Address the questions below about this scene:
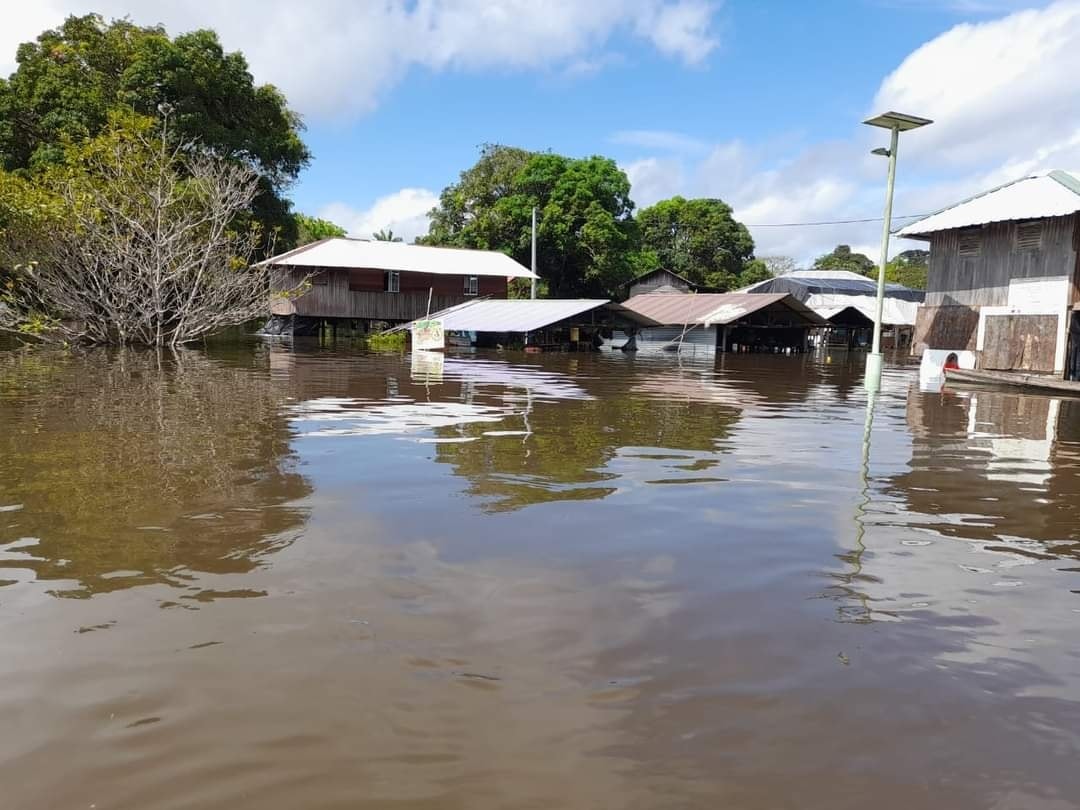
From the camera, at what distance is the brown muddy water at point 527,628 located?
2.67 m

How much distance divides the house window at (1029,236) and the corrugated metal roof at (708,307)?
1353 centimetres

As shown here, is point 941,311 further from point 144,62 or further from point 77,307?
point 144,62

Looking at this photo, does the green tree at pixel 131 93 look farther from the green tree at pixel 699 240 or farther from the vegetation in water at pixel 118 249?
the green tree at pixel 699 240

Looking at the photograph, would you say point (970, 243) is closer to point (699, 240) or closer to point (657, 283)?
point (657, 283)

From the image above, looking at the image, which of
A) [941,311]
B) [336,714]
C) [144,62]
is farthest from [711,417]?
[144,62]

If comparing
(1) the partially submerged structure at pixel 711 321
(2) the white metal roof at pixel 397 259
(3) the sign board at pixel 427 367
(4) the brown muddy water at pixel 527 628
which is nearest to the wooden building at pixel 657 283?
(2) the white metal roof at pixel 397 259

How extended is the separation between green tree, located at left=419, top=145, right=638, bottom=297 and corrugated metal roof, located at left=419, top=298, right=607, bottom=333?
12067 mm

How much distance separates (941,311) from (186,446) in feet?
80.9

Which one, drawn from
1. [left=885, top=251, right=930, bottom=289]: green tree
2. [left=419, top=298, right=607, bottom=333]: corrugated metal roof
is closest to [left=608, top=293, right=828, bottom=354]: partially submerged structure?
[left=419, top=298, right=607, bottom=333]: corrugated metal roof

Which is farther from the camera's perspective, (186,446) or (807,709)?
(186,446)

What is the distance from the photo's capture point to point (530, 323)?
111 feet

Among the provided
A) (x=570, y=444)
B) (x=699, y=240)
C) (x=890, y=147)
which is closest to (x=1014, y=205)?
(x=890, y=147)

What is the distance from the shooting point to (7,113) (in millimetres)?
33875

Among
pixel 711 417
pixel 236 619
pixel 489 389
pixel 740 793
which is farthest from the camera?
pixel 489 389
